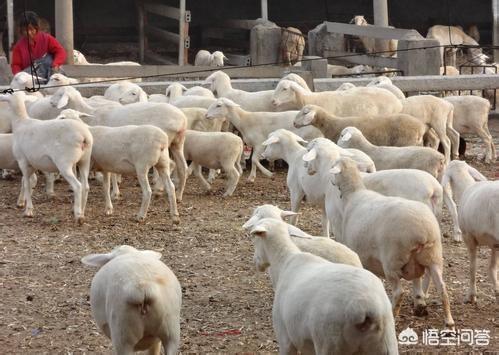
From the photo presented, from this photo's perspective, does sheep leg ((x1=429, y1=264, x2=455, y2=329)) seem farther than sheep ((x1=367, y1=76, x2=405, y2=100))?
No

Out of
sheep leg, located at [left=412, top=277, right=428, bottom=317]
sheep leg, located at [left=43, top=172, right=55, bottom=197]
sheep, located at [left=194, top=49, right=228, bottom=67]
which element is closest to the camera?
sheep leg, located at [left=412, top=277, right=428, bottom=317]

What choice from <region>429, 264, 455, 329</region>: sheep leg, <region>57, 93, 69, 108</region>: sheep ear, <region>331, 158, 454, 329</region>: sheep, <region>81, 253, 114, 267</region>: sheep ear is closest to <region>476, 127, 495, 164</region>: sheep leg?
<region>57, 93, 69, 108</region>: sheep ear

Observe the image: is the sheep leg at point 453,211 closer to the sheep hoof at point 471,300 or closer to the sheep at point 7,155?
the sheep hoof at point 471,300

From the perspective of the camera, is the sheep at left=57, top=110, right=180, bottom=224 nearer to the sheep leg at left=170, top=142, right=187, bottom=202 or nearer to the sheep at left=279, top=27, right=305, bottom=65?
the sheep leg at left=170, top=142, right=187, bottom=202

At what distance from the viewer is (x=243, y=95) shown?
598 inches

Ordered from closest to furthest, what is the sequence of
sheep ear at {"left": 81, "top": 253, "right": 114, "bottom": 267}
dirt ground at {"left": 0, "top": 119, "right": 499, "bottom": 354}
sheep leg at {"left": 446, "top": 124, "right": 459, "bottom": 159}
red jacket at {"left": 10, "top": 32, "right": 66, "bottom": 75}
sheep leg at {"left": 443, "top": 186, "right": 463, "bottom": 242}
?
sheep ear at {"left": 81, "top": 253, "right": 114, "bottom": 267} → dirt ground at {"left": 0, "top": 119, "right": 499, "bottom": 354} → sheep leg at {"left": 443, "top": 186, "right": 463, "bottom": 242} → sheep leg at {"left": 446, "top": 124, "right": 459, "bottom": 159} → red jacket at {"left": 10, "top": 32, "right": 66, "bottom": 75}

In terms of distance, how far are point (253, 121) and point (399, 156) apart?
11.3ft

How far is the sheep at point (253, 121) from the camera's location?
44.4 feet

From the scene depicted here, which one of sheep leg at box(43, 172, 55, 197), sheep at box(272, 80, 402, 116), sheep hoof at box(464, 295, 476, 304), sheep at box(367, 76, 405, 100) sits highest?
sheep at box(367, 76, 405, 100)

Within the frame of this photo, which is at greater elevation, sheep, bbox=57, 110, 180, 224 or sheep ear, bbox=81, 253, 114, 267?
sheep, bbox=57, 110, 180, 224

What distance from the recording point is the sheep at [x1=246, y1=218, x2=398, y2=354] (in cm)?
543

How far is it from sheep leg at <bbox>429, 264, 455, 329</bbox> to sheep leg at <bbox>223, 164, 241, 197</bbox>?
540cm

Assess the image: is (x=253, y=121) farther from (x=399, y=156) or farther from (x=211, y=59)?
(x=211, y=59)

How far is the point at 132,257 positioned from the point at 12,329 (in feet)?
5.57
